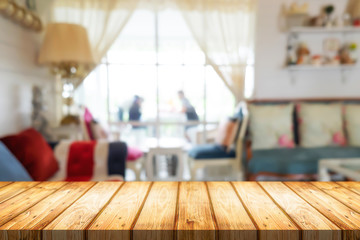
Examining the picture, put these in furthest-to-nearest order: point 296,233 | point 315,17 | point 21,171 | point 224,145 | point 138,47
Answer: point 138,47 → point 315,17 → point 224,145 → point 21,171 → point 296,233

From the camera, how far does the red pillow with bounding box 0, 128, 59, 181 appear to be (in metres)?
1.66

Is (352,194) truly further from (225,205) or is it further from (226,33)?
(226,33)

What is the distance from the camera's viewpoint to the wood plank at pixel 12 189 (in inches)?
34.9

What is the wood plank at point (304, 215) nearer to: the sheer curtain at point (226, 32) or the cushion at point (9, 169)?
the cushion at point (9, 169)

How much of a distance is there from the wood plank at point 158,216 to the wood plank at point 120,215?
0.07 ft

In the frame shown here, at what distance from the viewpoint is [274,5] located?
138 inches

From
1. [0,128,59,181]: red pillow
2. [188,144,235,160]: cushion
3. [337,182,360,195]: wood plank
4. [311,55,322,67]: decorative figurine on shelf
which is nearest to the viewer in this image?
[337,182,360,195]: wood plank

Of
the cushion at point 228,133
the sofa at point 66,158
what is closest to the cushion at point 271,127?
the cushion at point 228,133

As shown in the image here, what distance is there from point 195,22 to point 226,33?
1.33 ft

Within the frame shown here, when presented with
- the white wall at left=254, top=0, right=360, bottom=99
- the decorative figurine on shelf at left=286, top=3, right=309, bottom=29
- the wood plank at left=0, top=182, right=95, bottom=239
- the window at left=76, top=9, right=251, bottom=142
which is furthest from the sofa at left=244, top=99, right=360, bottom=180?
the wood plank at left=0, top=182, right=95, bottom=239

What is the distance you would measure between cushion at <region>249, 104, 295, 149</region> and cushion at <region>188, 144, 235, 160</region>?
0.34m

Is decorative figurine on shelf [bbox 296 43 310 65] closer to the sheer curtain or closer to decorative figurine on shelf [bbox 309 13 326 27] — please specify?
decorative figurine on shelf [bbox 309 13 326 27]

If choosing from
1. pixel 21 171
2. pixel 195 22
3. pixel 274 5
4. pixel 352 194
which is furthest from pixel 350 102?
pixel 21 171

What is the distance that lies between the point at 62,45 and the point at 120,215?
2.37 metres
